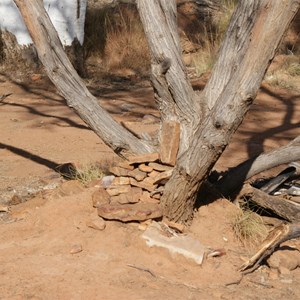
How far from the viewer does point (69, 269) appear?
4285 millimetres

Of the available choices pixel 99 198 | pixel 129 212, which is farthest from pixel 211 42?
pixel 129 212

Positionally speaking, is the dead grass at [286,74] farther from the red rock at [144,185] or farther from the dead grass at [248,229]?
the red rock at [144,185]

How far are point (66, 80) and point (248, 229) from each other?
1634mm

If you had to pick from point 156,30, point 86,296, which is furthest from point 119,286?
point 156,30

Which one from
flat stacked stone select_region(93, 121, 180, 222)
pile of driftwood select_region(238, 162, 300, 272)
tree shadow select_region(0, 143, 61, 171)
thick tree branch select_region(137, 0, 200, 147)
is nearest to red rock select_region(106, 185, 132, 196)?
flat stacked stone select_region(93, 121, 180, 222)

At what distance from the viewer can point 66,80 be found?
4.98 metres

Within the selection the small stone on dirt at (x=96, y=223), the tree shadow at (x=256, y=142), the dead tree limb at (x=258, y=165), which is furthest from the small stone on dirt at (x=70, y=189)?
the dead tree limb at (x=258, y=165)

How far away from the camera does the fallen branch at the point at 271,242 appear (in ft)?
15.1

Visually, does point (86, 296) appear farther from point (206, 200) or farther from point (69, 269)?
point (206, 200)

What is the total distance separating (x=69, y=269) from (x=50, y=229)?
0.60 m

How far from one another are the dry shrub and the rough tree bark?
7.01m

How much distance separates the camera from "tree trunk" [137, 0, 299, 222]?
4.04 meters

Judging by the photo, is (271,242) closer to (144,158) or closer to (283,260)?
(283,260)

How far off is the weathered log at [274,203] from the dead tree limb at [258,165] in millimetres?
86
